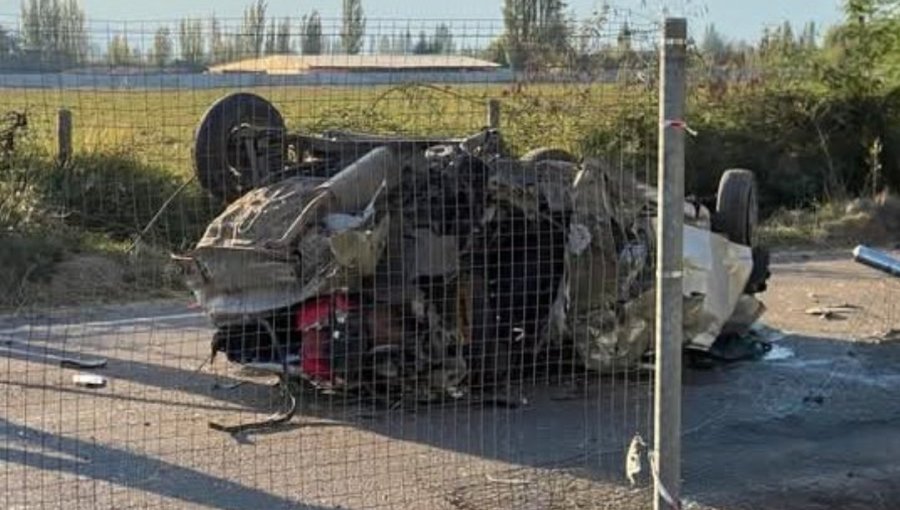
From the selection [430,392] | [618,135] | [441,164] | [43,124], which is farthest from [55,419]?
[43,124]

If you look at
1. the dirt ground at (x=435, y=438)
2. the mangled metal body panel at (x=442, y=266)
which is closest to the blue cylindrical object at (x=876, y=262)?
the dirt ground at (x=435, y=438)

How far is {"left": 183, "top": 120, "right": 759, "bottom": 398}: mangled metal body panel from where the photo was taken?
7.15m

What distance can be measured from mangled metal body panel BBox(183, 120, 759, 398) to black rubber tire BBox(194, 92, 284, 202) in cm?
85

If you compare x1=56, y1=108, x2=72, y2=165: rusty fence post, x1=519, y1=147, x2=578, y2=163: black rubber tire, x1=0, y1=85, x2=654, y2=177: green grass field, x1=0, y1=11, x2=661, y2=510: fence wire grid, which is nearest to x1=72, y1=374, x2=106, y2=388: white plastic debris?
x1=0, y1=11, x2=661, y2=510: fence wire grid

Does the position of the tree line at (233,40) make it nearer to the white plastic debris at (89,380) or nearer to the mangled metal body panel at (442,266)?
the mangled metal body panel at (442,266)

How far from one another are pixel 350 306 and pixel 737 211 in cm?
282

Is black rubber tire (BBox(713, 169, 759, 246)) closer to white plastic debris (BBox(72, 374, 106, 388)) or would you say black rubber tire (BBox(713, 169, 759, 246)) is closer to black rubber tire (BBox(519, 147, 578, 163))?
black rubber tire (BBox(519, 147, 578, 163))

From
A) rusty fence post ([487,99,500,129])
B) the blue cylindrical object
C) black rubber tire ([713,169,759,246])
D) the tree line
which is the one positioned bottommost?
black rubber tire ([713,169,759,246])

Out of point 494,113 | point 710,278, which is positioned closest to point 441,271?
point 710,278

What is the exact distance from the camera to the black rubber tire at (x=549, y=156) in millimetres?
8130

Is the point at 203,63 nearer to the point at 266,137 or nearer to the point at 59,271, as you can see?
the point at 266,137

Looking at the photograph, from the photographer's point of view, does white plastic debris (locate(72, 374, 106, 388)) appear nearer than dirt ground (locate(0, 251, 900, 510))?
No

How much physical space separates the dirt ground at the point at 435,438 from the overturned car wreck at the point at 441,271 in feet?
0.99

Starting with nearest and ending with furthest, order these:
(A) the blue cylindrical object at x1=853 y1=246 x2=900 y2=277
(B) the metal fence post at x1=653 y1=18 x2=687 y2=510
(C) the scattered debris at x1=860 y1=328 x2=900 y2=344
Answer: (B) the metal fence post at x1=653 y1=18 x2=687 y2=510 < (A) the blue cylindrical object at x1=853 y1=246 x2=900 y2=277 < (C) the scattered debris at x1=860 y1=328 x2=900 y2=344
